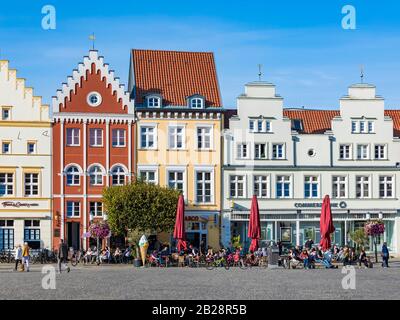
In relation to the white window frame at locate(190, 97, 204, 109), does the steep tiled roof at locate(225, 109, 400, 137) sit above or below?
below

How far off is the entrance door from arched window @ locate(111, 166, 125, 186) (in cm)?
359

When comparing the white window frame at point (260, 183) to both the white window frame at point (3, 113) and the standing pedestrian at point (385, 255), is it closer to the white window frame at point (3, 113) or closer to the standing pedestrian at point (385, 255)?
the standing pedestrian at point (385, 255)

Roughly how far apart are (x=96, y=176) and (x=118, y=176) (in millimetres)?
1423

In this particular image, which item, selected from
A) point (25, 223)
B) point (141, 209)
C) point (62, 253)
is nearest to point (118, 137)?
point (141, 209)

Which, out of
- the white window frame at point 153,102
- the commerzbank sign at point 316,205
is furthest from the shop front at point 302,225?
the white window frame at point 153,102

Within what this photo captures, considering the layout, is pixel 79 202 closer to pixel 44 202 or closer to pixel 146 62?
pixel 44 202

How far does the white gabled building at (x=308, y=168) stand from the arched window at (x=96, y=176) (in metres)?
8.04

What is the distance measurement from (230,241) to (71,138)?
1212 cm

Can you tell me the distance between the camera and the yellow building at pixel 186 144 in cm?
6706

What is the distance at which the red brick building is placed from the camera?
216 ft

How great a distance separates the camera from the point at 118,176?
67.0m

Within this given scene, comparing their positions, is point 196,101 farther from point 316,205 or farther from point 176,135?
point 316,205

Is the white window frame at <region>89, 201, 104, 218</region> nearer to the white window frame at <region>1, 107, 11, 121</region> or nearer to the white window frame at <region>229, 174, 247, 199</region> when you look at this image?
the white window frame at <region>1, 107, 11, 121</region>

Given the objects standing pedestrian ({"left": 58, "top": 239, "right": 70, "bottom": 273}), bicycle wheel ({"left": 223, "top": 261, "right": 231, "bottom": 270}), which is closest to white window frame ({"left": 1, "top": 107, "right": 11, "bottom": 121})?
standing pedestrian ({"left": 58, "top": 239, "right": 70, "bottom": 273})
